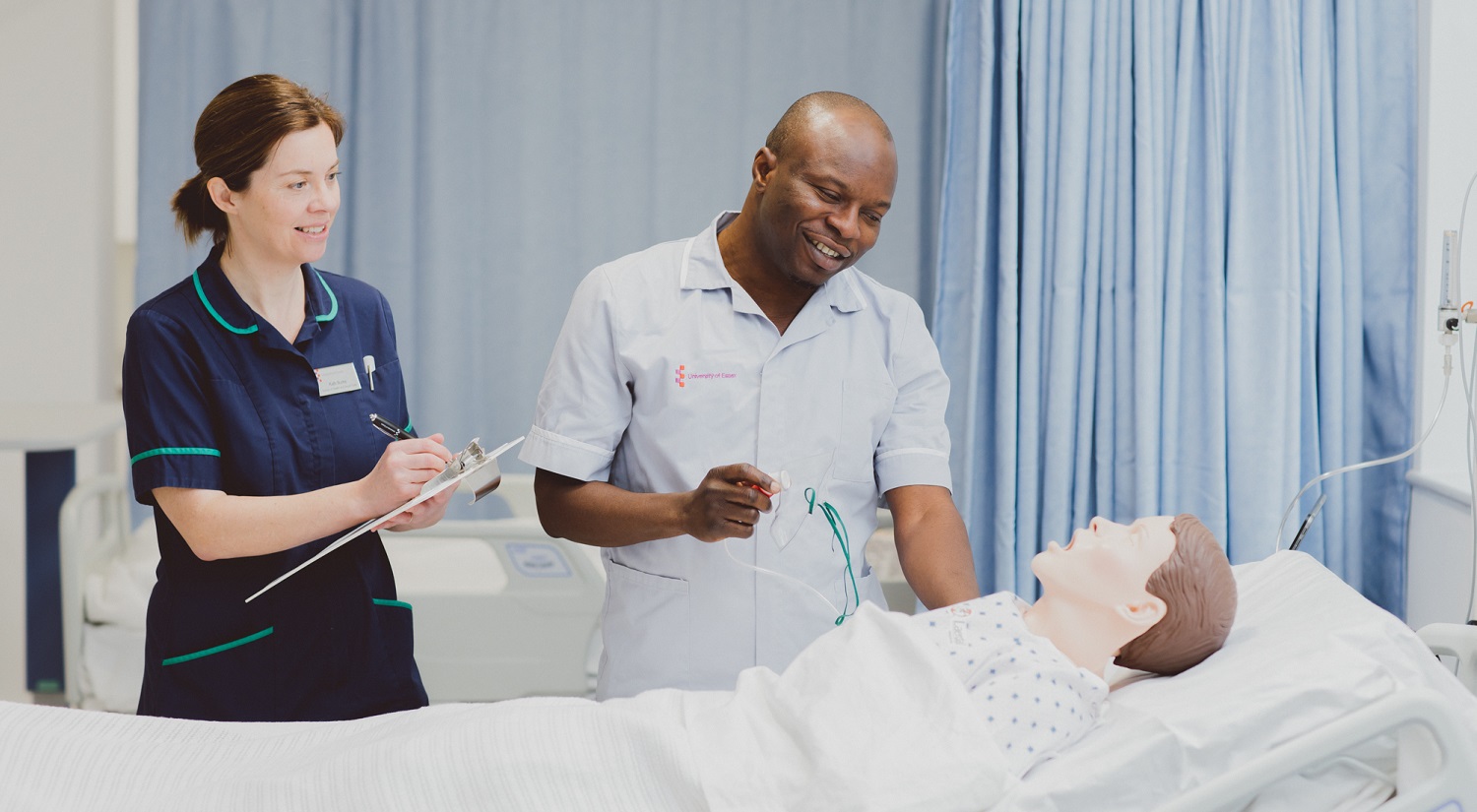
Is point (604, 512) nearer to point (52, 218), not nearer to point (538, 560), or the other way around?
point (538, 560)

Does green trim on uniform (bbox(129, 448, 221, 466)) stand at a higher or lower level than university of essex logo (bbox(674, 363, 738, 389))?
lower

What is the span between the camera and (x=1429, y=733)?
1.14 m

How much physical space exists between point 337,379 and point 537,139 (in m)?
1.88

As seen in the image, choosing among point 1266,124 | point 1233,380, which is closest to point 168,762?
point 1233,380

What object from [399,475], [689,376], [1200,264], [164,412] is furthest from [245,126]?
[1200,264]

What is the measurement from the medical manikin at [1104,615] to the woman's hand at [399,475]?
1.99 ft

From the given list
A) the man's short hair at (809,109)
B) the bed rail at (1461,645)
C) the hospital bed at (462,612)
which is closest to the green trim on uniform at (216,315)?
the man's short hair at (809,109)

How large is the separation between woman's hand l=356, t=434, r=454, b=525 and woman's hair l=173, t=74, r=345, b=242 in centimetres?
37

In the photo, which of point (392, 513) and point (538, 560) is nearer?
point (392, 513)

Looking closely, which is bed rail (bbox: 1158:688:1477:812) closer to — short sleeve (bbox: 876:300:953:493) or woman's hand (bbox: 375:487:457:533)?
short sleeve (bbox: 876:300:953:493)

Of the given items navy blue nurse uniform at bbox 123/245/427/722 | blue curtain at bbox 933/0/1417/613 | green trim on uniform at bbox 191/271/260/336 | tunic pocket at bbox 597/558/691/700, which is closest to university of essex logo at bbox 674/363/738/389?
tunic pocket at bbox 597/558/691/700

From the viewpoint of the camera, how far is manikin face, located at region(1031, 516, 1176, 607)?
1.35 meters

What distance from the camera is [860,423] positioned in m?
1.60

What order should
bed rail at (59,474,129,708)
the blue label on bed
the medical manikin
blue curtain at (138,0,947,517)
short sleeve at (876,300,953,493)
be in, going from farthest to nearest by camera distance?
blue curtain at (138,0,947,517)
the blue label on bed
bed rail at (59,474,129,708)
short sleeve at (876,300,953,493)
the medical manikin
